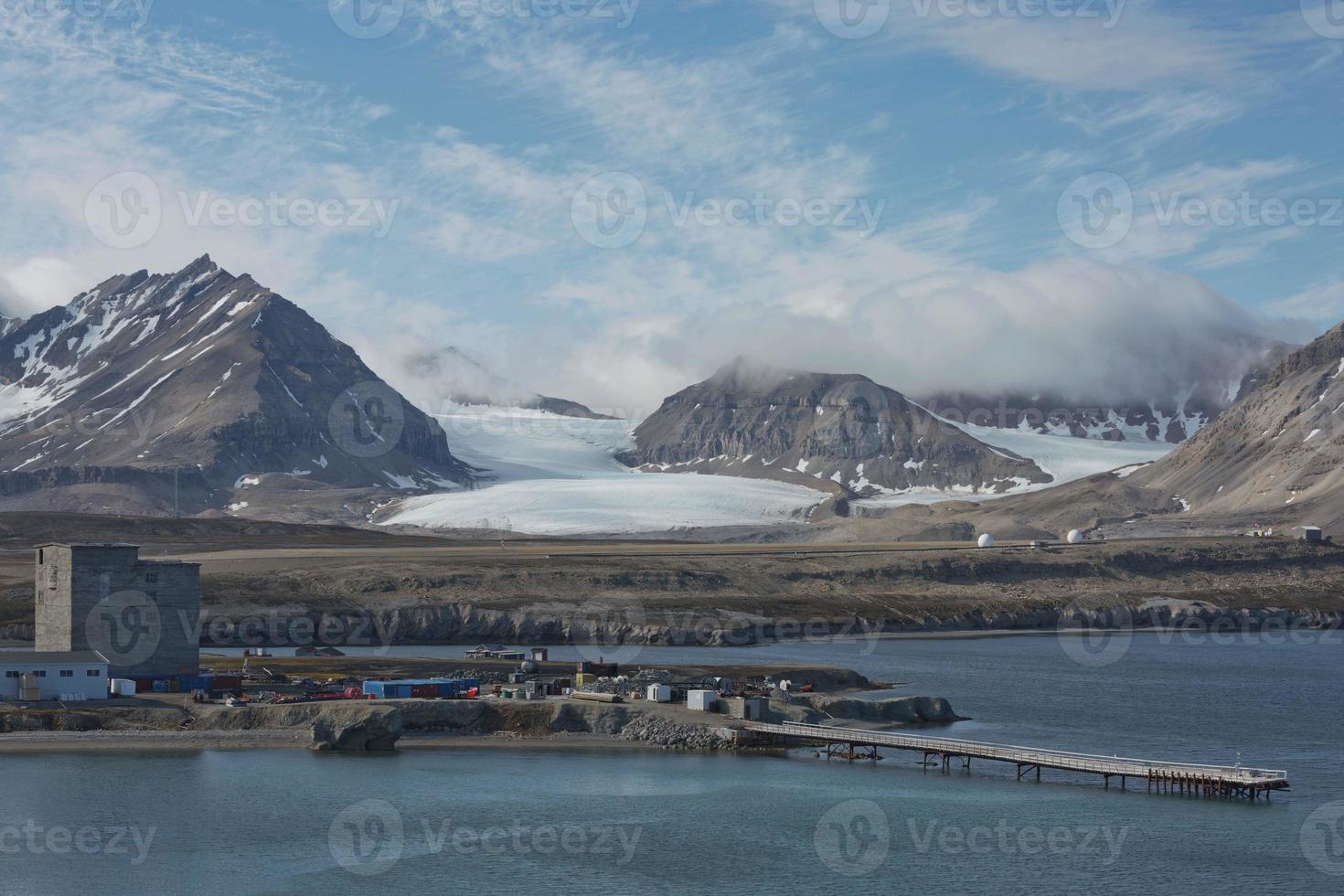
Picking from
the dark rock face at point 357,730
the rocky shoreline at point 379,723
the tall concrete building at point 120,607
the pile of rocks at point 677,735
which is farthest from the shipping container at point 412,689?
the tall concrete building at point 120,607

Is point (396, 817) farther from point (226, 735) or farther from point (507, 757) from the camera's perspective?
point (226, 735)

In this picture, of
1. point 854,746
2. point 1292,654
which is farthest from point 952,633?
point 854,746

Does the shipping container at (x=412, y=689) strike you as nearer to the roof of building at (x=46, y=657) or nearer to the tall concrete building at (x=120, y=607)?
the tall concrete building at (x=120, y=607)

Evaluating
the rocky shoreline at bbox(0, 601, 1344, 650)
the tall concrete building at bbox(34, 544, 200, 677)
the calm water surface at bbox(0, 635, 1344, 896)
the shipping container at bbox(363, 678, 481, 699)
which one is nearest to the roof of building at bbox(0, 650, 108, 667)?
the tall concrete building at bbox(34, 544, 200, 677)

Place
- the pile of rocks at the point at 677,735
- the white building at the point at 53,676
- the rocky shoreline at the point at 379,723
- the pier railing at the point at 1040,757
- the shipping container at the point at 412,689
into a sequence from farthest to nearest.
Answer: the shipping container at the point at 412,689, the white building at the point at 53,676, the pile of rocks at the point at 677,735, the rocky shoreline at the point at 379,723, the pier railing at the point at 1040,757

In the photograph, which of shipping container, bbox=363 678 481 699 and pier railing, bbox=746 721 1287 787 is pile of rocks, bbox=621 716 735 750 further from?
shipping container, bbox=363 678 481 699

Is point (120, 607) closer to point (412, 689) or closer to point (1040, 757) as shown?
point (412, 689)
